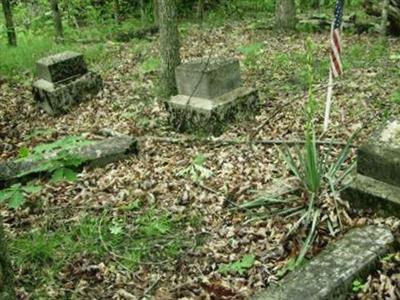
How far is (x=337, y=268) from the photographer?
12.2 feet

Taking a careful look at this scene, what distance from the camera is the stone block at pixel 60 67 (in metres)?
9.57

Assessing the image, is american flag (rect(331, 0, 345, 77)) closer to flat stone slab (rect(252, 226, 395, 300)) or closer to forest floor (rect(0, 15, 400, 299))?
forest floor (rect(0, 15, 400, 299))

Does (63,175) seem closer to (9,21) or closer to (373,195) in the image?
(373,195)

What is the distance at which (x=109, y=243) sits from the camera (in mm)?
4914

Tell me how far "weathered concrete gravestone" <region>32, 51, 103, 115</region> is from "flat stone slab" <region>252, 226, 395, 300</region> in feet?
22.5

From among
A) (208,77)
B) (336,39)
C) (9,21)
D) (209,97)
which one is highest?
(336,39)

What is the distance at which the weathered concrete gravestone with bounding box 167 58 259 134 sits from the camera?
7371 mm

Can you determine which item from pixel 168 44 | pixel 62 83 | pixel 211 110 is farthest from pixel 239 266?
pixel 62 83

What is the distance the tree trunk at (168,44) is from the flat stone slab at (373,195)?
16.1 ft

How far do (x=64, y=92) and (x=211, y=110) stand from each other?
3.62 metres

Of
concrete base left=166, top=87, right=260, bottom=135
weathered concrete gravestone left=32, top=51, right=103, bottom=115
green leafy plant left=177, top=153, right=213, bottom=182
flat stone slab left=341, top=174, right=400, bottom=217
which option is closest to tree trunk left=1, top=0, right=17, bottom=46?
weathered concrete gravestone left=32, top=51, right=103, bottom=115

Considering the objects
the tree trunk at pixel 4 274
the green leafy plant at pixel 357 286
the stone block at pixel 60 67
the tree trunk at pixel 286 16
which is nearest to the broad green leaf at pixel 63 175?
the tree trunk at pixel 4 274

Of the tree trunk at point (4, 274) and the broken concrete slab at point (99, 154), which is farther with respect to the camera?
the broken concrete slab at point (99, 154)

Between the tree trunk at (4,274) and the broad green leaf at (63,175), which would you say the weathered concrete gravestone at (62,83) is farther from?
the tree trunk at (4,274)
